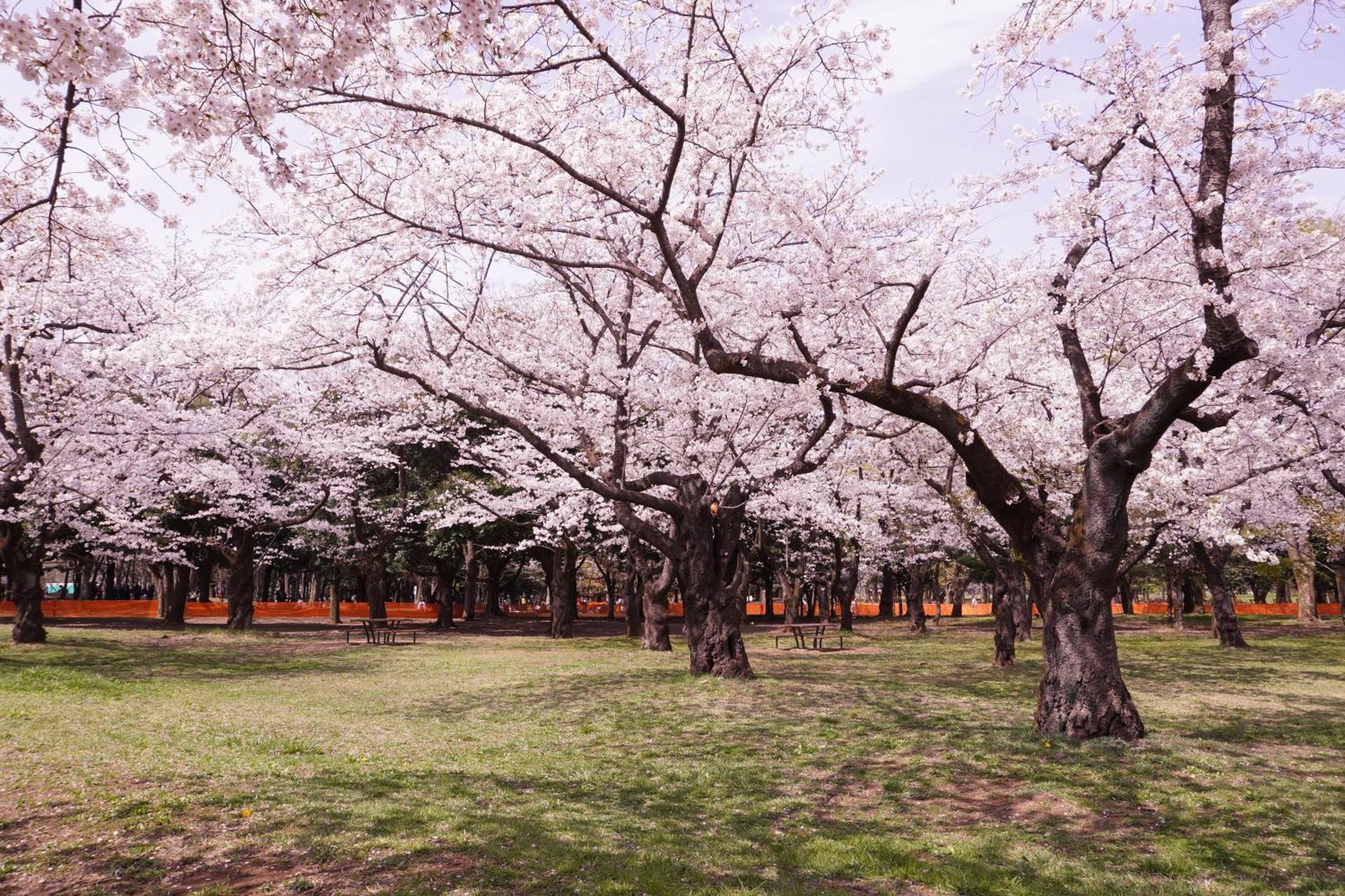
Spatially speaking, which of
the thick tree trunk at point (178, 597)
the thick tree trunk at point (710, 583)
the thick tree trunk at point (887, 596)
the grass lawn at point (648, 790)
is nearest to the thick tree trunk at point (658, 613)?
the thick tree trunk at point (710, 583)

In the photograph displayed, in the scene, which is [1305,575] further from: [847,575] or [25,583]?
[25,583]

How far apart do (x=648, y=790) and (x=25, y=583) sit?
2143cm

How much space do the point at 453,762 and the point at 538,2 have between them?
7.01 m

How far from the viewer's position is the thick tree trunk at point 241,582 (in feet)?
93.7

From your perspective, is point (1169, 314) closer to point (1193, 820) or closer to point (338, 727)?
point (1193, 820)

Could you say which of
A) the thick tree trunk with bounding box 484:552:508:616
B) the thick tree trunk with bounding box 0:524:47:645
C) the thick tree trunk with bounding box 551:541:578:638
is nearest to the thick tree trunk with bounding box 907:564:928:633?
the thick tree trunk with bounding box 551:541:578:638

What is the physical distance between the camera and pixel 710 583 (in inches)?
623

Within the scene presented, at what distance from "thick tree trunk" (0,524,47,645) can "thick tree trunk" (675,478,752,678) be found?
16990 millimetres

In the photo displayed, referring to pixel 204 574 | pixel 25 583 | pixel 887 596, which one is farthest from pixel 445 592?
pixel 887 596

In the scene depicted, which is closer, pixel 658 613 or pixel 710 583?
pixel 710 583

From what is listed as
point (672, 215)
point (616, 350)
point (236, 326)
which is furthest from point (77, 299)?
point (672, 215)

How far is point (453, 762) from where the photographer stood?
8.30 meters

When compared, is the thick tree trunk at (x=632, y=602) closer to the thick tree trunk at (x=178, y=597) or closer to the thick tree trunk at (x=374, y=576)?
the thick tree trunk at (x=374, y=576)

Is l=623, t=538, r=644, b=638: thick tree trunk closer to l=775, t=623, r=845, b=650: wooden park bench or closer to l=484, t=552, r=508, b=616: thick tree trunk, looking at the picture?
l=775, t=623, r=845, b=650: wooden park bench
